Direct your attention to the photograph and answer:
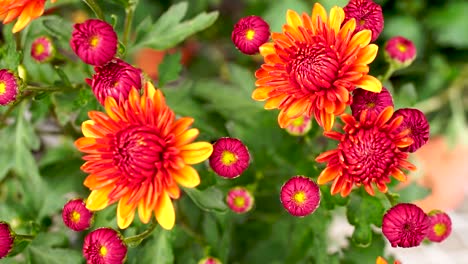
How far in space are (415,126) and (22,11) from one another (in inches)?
18.6

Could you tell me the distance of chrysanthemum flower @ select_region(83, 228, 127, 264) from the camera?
0.66 meters

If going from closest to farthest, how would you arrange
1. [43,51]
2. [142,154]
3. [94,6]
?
1. [142,154]
2. [94,6]
3. [43,51]

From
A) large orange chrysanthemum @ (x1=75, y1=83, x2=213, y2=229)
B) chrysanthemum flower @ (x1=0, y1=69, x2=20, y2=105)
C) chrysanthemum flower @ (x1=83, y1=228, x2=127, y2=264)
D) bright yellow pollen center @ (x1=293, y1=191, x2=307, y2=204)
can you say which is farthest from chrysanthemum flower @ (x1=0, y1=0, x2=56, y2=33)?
bright yellow pollen center @ (x1=293, y1=191, x2=307, y2=204)

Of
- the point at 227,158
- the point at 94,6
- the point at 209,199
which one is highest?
the point at 94,6

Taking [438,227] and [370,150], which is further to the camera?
[438,227]

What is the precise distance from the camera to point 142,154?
63 centimetres

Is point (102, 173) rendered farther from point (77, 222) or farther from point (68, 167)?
point (68, 167)

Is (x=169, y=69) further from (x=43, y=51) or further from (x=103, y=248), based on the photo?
(x=103, y=248)

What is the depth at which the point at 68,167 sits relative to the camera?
1.03 meters

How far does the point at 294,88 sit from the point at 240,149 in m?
0.09

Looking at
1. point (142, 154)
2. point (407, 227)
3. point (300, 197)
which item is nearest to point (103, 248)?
point (142, 154)

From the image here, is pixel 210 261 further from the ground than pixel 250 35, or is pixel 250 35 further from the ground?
pixel 250 35

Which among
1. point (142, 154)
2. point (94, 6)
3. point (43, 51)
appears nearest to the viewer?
point (142, 154)

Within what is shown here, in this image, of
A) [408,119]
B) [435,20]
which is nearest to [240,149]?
[408,119]
